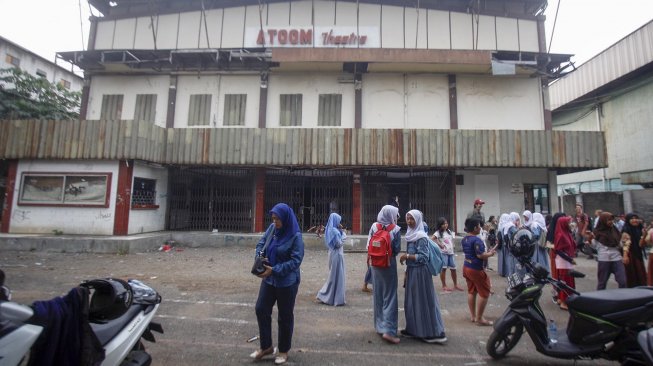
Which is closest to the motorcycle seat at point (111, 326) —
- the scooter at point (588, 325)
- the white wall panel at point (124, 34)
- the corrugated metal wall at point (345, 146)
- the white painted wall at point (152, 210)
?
the scooter at point (588, 325)

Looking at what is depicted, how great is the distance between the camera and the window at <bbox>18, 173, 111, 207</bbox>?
11258 millimetres

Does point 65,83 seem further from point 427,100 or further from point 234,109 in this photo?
point 427,100

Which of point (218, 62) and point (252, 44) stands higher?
point (252, 44)

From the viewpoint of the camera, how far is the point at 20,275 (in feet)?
23.7

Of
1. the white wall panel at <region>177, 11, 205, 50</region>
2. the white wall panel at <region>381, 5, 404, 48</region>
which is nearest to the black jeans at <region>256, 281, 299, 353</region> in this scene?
the white wall panel at <region>381, 5, 404, 48</region>

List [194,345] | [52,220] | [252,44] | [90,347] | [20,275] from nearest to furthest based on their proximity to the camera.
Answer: [90,347]
[194,345]
[20,275]
[52,220]
[252,44]

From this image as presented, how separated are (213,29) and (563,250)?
1520cm

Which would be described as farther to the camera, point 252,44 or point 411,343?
point 252,44

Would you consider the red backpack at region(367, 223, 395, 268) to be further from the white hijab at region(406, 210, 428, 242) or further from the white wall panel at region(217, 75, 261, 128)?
the white wall panel at region(217, 75, 261, 128)

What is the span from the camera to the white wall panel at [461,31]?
47.3 ft

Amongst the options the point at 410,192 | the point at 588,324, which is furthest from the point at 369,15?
the point at 588,324

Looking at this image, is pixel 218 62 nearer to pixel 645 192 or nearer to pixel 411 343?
pixel 411 343

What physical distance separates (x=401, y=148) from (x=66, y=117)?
17634 mm

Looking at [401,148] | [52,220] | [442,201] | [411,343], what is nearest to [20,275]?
[52,220]
